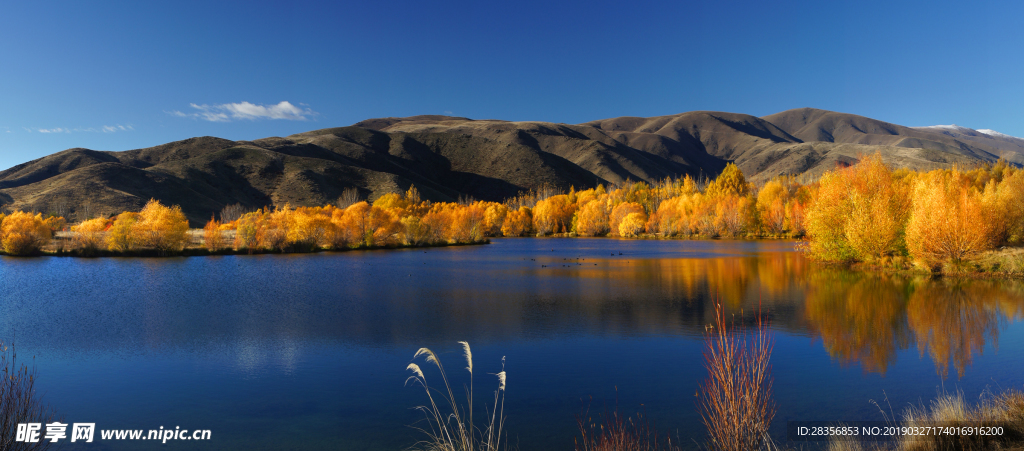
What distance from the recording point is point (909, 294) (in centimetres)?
2253

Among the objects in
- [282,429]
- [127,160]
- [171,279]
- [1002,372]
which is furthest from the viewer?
[127,160]

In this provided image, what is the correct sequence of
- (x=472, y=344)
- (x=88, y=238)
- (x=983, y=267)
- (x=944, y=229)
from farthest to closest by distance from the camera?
1. (x=88, y=238)
2. (x=983, y=267)
3. (x=944, y=229)
4. (x=472, y=344)

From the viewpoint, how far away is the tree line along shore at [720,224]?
91.2ft

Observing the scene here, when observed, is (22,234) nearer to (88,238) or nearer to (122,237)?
(88,238)

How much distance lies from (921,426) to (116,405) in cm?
1377

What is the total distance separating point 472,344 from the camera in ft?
47.8

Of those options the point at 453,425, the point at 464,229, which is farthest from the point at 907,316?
the point at 464,229

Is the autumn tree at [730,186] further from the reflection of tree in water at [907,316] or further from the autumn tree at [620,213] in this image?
the reflection of tree in water at [907,316]

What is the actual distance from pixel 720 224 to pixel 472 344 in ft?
253

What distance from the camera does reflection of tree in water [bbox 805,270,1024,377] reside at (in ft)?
44.9

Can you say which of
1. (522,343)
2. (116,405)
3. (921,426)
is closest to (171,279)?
(116,405)

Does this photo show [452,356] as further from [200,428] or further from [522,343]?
[200,428]

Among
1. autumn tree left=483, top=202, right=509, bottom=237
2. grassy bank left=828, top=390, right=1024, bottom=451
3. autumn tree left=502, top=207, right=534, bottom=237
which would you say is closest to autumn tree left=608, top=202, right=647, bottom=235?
autumn tree left=502, top=207, right=534, bottom=237

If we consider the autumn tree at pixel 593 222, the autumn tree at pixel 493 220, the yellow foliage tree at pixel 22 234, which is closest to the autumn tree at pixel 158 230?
the yellow foliage tree at pixel 22 234
